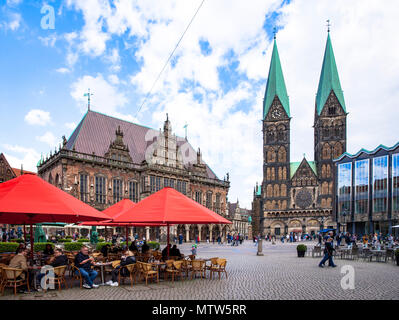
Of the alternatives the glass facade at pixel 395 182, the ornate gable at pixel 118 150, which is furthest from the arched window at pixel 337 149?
the ornate gable at pixel 118 150

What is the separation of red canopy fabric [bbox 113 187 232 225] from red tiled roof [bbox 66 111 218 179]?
93.5ft

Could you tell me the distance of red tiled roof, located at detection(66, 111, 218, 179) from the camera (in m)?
39.8

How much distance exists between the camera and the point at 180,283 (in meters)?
10.4

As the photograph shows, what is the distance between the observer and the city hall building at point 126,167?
37.1 meters

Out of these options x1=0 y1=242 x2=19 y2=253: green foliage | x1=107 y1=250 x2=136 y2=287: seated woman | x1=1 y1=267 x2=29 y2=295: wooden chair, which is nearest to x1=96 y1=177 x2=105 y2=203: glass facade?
x1=0 y1=242 x2=19 y2=253: green foliage

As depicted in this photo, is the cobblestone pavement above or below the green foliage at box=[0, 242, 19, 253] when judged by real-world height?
above

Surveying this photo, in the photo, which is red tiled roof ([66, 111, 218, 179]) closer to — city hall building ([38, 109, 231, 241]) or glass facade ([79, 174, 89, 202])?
city hall building ([38, 109, 231, 241])

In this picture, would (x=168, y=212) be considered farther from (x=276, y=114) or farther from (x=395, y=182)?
(x=276, y=114)

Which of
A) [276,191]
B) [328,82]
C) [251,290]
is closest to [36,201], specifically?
[251,290]

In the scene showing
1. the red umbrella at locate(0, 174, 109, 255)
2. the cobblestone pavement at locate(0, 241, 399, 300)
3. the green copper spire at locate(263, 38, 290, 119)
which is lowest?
the cobblestone pavement at locate(0, 241, 399, 300)

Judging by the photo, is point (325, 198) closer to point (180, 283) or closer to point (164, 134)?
point (164, 134)

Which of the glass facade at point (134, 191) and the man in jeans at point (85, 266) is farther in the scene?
the glass facade at point (134, 191)

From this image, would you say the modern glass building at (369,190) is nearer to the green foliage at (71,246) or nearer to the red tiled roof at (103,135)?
the red tiled roof at (103,135)
